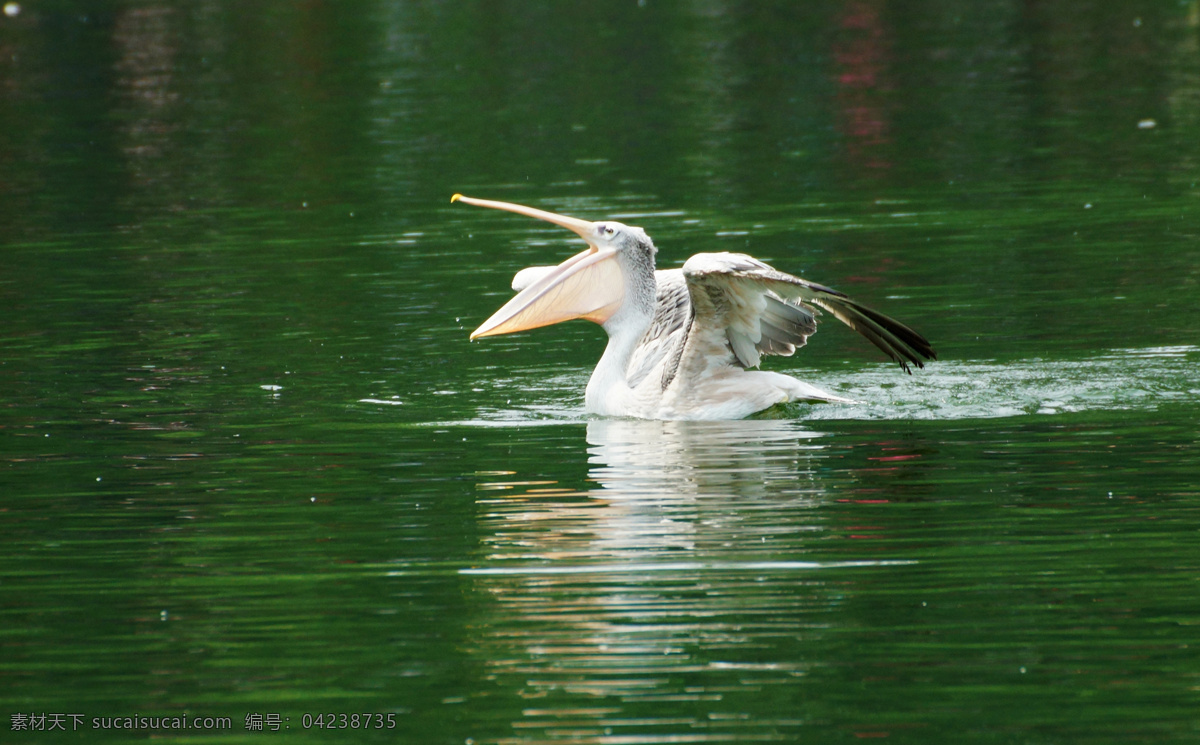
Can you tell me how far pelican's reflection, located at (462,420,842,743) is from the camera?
6.16m

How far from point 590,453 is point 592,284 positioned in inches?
68.8

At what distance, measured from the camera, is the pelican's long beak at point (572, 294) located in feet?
37.1

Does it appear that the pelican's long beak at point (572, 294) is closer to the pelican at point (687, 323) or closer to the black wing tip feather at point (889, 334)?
the pelican at point (687, 323)

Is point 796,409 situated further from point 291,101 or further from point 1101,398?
point 291,101

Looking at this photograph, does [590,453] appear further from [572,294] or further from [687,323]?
[572,294]

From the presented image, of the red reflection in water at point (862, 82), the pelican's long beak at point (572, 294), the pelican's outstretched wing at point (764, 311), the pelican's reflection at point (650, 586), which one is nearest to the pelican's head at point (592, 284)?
the pelican's long beak at point (572, 294)

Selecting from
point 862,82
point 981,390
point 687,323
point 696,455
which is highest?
point 687,323

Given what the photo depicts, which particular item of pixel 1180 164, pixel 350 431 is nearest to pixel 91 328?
pixel 350 431

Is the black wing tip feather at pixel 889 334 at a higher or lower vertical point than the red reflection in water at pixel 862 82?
higher

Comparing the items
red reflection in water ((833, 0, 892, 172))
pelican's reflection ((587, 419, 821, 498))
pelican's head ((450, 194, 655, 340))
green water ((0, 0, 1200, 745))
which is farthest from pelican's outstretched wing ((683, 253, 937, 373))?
red reflection in water ((833, 0, 892, 172))

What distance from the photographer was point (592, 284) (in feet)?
37.5

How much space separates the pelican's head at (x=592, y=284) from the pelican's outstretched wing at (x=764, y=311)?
0.86 m

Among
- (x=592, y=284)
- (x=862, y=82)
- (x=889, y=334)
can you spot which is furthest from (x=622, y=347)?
(x=862, y=82)

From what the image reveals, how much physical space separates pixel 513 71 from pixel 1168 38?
11.6 m
